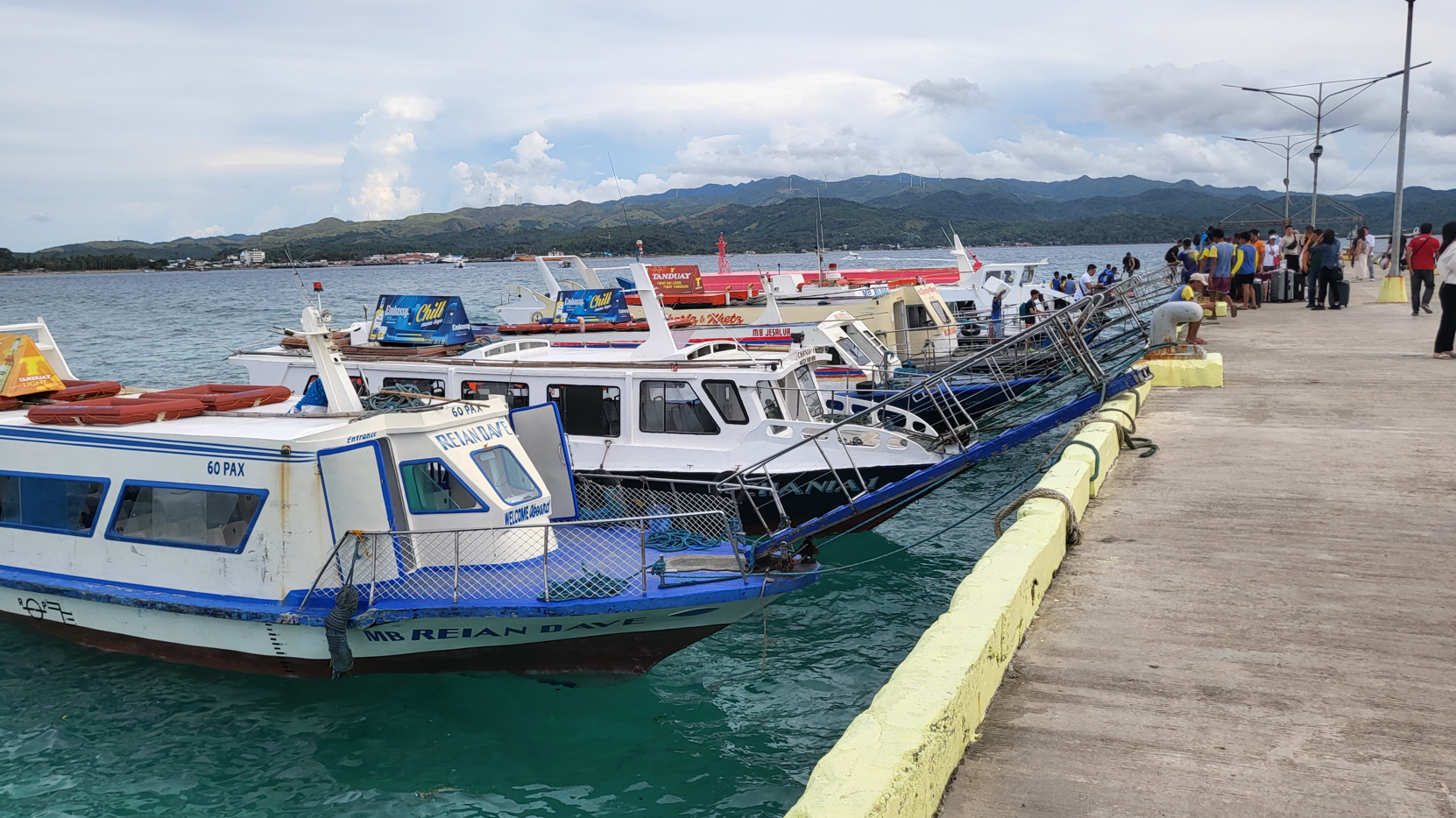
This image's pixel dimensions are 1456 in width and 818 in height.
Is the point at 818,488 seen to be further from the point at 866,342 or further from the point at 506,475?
the point at 866,342

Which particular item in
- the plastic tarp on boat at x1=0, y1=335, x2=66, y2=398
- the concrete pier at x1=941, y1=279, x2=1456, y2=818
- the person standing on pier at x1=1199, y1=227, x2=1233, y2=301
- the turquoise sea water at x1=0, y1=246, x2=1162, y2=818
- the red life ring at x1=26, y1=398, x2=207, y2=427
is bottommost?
the turquoise sea water at x1=0, y1=246, x2=1162, y2=818

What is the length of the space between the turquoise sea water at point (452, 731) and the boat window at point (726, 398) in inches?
115

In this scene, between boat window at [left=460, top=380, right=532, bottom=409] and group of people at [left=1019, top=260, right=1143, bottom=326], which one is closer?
boat window at [left=460, top=380, right=532, bottom=409]

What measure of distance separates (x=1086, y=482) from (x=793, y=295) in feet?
69.9

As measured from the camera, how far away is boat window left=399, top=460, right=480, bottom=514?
917cm

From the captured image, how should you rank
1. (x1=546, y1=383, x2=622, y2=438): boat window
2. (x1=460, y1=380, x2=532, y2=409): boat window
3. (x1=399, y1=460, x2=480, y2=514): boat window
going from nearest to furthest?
1. (x1=399, y1=460, x2=480, y2=514): boat window
2. (x1=546, y1=383, x2=622, y2=438): boat window
3. (x1=460, y1=380, x2=532, y2=409): boat window

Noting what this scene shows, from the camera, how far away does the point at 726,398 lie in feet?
44.7

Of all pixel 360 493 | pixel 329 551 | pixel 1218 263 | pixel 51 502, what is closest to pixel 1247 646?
pixel 360 493

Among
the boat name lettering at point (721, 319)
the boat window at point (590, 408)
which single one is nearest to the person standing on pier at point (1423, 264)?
the boat name lettering at point (721, 319)

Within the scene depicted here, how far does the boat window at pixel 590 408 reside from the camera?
551 inches

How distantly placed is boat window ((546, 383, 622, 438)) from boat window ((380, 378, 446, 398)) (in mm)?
1880

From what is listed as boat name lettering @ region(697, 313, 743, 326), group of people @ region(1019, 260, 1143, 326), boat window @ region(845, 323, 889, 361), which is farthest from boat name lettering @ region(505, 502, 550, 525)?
group of people @ region(1019, 260, 1143, 326)

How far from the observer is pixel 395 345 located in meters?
17.0

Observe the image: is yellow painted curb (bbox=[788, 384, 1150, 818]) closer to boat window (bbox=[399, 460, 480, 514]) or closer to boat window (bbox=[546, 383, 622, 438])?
boat window (bbox=[399, 460, 480, 514])
